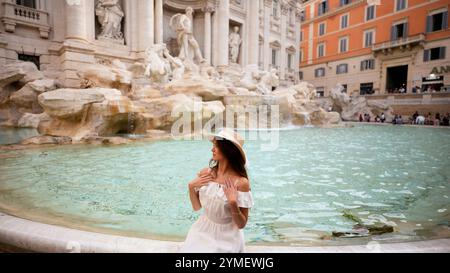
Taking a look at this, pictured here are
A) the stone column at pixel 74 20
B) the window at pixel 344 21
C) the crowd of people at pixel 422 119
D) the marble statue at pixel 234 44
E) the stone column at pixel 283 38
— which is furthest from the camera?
the window at pixel 344 21

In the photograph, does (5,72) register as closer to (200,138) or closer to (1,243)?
(200,138)

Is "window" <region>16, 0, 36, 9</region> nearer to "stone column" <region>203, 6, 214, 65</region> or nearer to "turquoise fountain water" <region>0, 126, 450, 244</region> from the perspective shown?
"stone column" <region>203, 6, 214, 65</region>

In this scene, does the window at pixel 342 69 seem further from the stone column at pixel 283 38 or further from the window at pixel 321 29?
the stone column at pixel 283 38

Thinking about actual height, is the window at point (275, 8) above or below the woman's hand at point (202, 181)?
above

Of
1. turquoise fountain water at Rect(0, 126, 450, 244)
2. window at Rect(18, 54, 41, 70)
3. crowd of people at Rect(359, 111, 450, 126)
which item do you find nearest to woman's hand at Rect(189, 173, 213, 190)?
turquoise fountain water at Rect(0, 126, 450, 244)

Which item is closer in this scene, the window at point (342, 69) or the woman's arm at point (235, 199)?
the woman's arm at point (235, 199)

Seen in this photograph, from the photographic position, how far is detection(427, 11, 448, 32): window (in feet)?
74.7

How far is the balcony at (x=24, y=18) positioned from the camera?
37.5 ft

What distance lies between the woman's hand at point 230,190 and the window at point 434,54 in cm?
2932

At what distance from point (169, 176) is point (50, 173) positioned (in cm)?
186

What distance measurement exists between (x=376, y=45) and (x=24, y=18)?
2904 centimetres

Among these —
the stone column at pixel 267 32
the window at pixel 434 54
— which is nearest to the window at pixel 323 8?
the stone column at pixel 267 32

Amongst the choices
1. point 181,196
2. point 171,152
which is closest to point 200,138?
point 171,152
